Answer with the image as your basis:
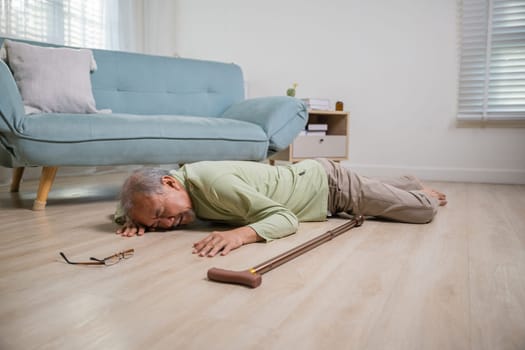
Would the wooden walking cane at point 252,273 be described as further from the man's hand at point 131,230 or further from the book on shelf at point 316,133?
the book on shelf at point 316,133

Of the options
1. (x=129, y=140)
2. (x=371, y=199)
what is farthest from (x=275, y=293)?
(x=129, y=140)

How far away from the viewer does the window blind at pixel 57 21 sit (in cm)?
312

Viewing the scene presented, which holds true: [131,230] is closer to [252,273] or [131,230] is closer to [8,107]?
[252,273]

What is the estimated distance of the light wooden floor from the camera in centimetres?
80

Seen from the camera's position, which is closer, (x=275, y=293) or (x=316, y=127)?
(x=275, y=293)

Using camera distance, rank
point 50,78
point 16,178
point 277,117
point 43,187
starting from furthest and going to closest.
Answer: point 16,178 → point 277,117 → point 50,78 → point 43,187

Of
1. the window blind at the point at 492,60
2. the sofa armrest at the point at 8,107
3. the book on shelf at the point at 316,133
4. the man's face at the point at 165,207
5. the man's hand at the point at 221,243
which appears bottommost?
the man's hand at the point at 221,243

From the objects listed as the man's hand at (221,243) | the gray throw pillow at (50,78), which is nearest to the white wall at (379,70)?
the gray throw pillow at (50,78)

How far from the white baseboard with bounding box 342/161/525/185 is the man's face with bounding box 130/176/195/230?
2.68m

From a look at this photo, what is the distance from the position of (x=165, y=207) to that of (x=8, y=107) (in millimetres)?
972

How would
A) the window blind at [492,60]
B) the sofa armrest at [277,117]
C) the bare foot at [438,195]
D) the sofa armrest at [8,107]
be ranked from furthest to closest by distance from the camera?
the window blind at [492,60], the sofa armrest at [277,117], the bare foot at [438,195], the sofa armrest at [8,107]

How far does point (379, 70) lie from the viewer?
12.9ft

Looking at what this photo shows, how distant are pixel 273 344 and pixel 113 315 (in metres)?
0.33

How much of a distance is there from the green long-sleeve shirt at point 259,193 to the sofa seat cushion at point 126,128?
68 cm
